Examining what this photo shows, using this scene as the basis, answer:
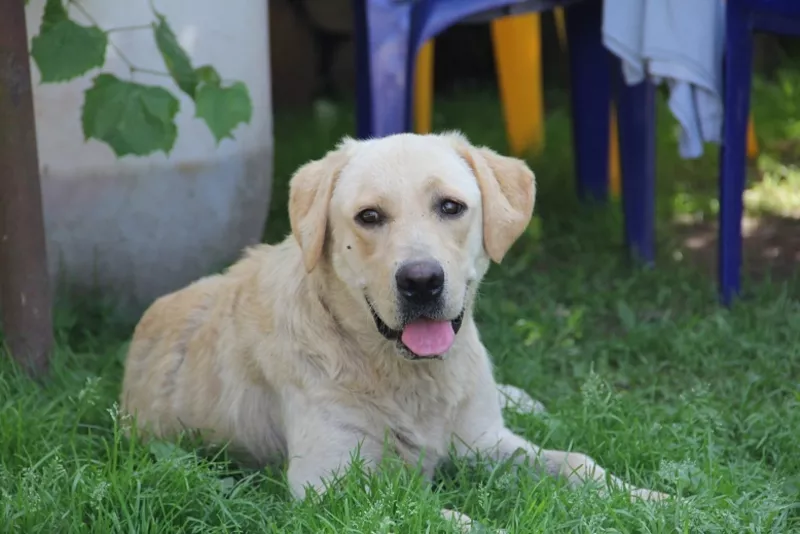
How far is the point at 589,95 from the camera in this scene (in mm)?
5500

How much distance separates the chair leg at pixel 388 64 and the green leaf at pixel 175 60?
0.98 metres

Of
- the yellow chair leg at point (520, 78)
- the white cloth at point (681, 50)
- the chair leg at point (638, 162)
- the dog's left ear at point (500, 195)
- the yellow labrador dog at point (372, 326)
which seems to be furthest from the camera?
the yellow chair leg at point (520, 78)

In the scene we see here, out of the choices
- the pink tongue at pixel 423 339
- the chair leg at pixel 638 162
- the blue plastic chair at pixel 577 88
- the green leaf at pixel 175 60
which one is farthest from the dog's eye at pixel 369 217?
the chair leg at pixel 638 162

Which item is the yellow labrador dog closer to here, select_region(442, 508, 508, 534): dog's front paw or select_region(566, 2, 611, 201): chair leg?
select_region(442, 508, 508, 534): dog's front paw

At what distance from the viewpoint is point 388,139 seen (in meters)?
2.85

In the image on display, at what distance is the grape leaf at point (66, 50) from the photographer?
10.4ft

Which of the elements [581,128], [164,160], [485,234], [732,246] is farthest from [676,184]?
[485,234]

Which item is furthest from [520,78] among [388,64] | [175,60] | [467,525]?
[467,525]

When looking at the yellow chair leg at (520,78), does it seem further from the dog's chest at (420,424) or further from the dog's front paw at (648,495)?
the dog's front paw at (648,495)

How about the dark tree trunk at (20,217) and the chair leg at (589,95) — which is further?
the chair leg at (589,95)

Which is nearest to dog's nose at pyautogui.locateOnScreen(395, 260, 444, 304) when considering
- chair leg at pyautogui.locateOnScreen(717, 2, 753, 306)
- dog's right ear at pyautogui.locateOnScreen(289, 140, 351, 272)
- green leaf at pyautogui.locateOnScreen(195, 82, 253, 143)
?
dog's right ear at pyautogui.locateOnScreen(289, 140, 351, 272)

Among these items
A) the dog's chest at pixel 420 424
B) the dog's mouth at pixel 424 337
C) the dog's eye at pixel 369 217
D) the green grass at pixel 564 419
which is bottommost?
the green grass at pixel 564 419

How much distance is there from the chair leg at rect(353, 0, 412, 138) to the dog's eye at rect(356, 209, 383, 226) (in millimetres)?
1592

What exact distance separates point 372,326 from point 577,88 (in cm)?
299
